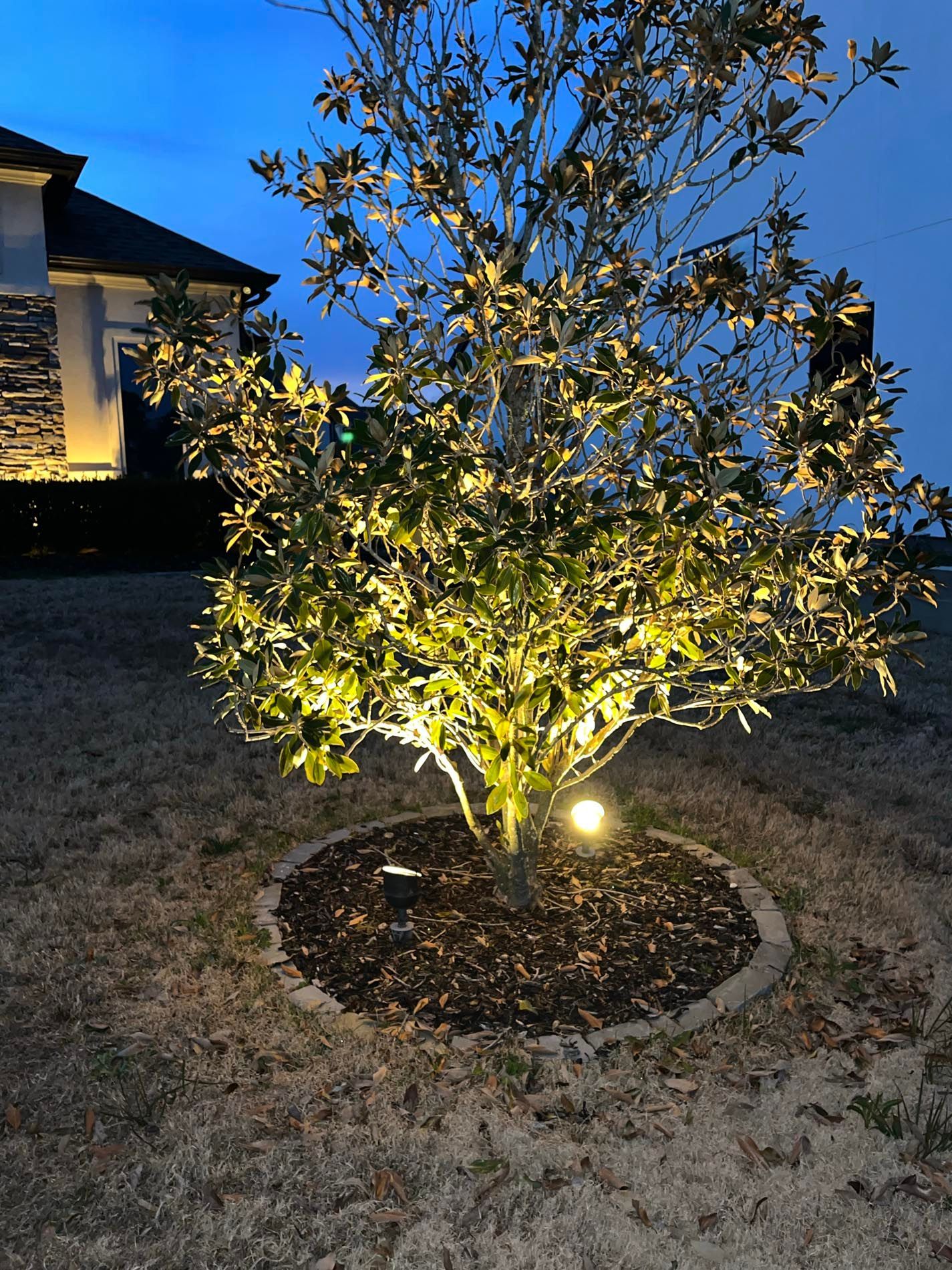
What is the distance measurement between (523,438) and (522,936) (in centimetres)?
217

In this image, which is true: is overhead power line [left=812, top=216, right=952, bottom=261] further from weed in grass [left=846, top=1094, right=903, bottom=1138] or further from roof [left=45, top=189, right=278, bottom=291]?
weed in grass [left=846, top=1094, right=903, bottom=1138]

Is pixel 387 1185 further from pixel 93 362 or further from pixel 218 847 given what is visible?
pixel 93 362

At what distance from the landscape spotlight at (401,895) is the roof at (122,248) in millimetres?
15521

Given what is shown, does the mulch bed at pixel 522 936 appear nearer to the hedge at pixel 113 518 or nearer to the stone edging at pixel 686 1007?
the stone edging at pixel 686 1007

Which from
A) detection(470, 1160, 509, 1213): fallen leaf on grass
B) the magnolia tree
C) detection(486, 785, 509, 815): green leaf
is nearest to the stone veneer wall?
the magnolia tree

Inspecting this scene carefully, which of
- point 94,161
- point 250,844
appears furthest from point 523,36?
point 94,161

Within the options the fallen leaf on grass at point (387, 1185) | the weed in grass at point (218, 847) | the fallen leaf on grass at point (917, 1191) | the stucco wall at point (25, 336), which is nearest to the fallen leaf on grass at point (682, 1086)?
the fallen leaf on grass at point (917, 1191)

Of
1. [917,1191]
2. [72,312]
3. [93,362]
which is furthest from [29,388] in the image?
[917,1191]

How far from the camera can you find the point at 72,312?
56.0ft

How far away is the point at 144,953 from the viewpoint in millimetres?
4043

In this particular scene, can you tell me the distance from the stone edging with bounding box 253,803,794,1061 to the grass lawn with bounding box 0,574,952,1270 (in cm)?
8

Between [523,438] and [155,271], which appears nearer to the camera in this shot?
[523,438]

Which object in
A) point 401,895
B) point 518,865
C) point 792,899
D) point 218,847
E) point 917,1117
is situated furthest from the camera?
point 218,847

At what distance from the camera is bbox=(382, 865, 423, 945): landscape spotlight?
3891 millimetres
